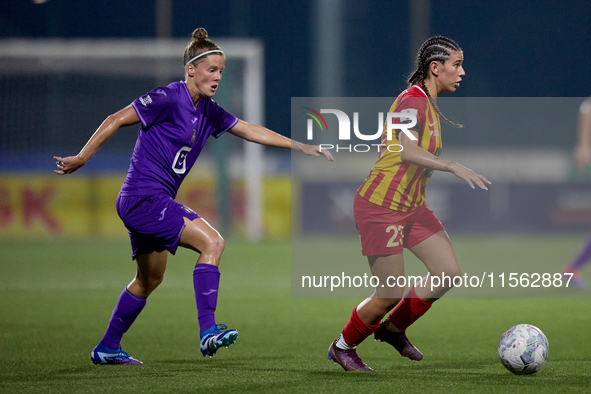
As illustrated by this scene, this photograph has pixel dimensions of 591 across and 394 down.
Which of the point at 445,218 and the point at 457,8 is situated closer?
the point at 445,218

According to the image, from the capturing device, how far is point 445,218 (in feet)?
59.0

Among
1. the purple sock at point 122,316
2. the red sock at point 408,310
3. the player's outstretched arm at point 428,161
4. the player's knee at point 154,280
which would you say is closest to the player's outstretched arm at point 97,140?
the player's knee at point 154,280

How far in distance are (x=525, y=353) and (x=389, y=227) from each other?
106 centimetres

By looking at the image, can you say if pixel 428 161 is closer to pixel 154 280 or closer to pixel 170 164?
pixel 170 164

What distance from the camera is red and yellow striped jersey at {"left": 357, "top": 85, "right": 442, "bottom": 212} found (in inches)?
179

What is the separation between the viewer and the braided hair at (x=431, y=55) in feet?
15.4

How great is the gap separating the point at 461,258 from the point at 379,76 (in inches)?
506

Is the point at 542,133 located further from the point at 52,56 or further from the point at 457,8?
the point at 52,56

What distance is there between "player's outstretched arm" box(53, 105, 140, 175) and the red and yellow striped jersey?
1.46m

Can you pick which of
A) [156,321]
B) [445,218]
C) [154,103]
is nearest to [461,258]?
[445,218]

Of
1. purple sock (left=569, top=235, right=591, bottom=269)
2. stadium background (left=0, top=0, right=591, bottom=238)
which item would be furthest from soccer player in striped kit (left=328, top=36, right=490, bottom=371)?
stadium background (left=0, top=0, right=591, bottom=238)

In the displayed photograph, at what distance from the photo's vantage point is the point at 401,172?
4715 mm

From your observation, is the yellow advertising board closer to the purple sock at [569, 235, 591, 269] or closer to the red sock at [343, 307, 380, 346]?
the purple sock at [569, 235, 591, 269]

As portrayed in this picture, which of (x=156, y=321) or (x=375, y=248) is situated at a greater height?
(x=375, y=248)
